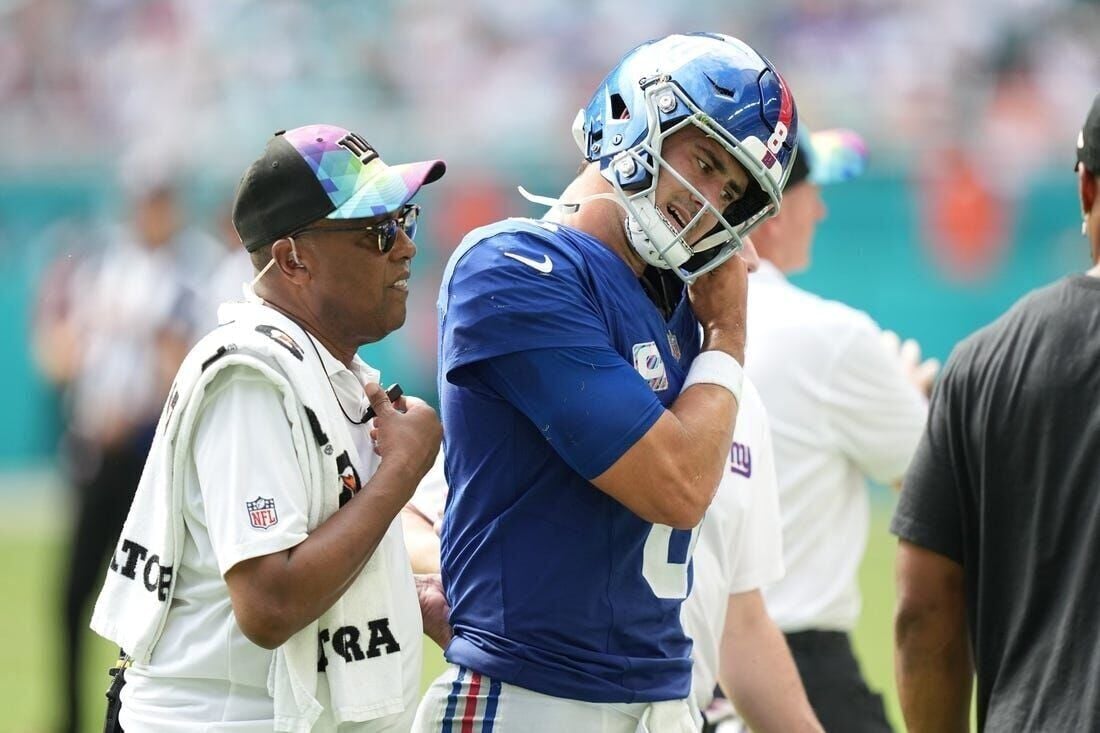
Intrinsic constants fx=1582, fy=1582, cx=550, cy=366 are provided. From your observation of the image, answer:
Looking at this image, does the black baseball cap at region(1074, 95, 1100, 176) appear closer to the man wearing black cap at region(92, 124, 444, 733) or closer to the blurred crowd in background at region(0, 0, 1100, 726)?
the man wearing black cap at region(92, 124, 444, 733)

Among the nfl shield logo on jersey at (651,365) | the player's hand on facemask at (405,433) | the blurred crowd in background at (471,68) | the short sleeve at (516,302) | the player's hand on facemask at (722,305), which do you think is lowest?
the player's hand on facemask at (405,433)

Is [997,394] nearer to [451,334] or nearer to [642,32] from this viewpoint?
[451,334]

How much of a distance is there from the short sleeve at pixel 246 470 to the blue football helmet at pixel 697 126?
0.74 meters

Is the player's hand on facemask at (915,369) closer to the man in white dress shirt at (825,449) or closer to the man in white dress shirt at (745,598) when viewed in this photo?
the man in white dress shirt at (825,449)

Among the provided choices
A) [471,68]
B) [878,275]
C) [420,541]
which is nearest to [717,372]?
[420,541]

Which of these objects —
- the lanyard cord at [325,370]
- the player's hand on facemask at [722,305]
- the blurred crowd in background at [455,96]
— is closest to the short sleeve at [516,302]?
the player's hand on facemask at [722,305]

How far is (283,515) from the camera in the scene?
2.83m

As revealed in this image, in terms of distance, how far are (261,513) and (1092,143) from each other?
169 centimetres

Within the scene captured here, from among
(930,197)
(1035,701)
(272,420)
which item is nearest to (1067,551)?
(1035,701)

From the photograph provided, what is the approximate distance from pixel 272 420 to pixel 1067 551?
57.9 inches

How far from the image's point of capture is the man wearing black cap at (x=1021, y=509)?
9.39 ft

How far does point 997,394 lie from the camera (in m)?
2.96

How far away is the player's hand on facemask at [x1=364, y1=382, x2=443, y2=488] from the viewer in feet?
9.86

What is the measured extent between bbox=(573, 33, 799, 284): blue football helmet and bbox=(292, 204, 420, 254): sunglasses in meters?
0.47
